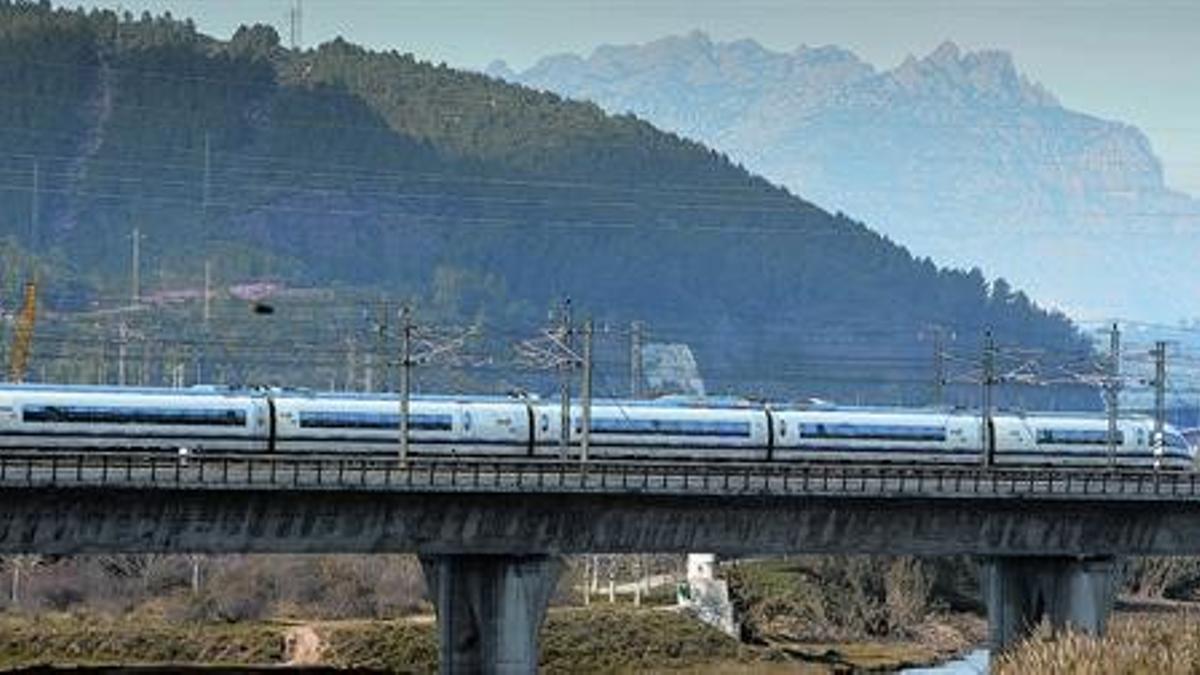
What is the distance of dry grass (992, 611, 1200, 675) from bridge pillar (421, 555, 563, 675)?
2950 cm

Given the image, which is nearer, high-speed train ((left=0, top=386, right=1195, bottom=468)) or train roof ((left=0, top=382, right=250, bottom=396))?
train roof ((left=0, top=382, right=250, bottom=396))

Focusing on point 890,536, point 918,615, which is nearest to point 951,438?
point 890,536

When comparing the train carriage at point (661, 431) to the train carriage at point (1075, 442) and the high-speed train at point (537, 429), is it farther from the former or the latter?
the train carriage at point (1075, 442)

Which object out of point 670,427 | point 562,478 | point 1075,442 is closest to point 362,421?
point 562,478

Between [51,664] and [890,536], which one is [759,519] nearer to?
[890,536]

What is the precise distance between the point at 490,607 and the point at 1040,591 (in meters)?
25.3

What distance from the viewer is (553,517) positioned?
378 ft

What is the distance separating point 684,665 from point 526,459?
2013 cm

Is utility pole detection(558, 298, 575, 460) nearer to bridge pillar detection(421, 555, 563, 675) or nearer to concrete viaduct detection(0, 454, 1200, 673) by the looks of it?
concrete viaduct detection(0, 454, 1200, 673)

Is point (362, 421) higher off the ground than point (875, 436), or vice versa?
point (362, 421)

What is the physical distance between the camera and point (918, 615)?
558 ft

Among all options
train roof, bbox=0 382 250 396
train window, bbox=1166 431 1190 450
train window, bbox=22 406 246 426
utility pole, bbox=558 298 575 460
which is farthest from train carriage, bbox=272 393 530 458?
train window, bbox=1166 431 1190 450

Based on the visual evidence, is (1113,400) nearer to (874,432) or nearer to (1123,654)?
(874,432)

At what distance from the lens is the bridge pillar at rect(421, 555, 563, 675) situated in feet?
373
